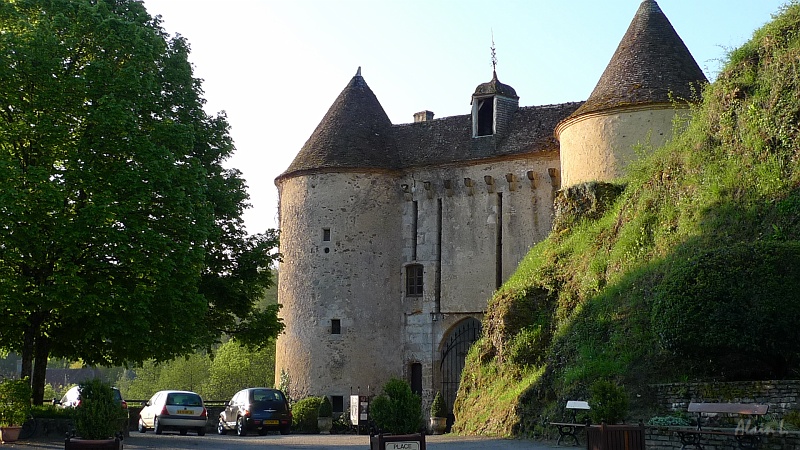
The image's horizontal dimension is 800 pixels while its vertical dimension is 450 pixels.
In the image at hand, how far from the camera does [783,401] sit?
1386cm

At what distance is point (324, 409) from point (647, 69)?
51.1 feet

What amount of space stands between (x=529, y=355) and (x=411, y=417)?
11156 millimetres

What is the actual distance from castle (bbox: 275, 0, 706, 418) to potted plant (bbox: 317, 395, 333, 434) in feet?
1.82

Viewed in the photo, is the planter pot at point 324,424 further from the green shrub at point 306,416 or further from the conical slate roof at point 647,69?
the conical slate roof at point 647,69

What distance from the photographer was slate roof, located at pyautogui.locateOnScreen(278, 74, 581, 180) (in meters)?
34.4

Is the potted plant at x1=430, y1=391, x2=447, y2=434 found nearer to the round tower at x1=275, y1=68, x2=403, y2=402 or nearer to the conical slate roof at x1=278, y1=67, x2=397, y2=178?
the round tower at x1=275, y1=68, x2=403, y2=402

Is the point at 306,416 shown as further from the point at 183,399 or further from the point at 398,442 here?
the point at 398,442

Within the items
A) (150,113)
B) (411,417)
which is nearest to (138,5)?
(150,113)

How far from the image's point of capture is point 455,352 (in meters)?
34.7

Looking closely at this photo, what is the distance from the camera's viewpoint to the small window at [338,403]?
34.0 meters

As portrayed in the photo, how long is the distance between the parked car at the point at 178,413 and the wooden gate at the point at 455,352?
33.6ft

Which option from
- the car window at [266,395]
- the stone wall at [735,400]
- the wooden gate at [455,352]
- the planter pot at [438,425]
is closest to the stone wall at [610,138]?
the wooden gate at [455,352]

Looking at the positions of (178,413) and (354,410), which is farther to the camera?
(354,410)

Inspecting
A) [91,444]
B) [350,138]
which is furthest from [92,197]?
Result: [350,138]
